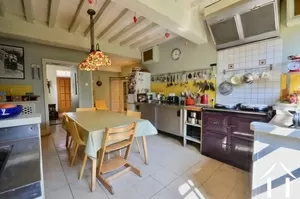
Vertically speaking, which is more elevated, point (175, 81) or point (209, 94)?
point (175, 81)

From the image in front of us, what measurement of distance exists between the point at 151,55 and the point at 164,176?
11.0ft

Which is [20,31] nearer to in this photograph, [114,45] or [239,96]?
[114,45]

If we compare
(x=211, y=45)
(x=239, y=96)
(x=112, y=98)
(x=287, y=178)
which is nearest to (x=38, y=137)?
(x=287, y=178)

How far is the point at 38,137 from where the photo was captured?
953mm

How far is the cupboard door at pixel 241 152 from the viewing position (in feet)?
6.53

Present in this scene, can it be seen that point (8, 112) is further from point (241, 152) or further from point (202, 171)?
point (241, 152)

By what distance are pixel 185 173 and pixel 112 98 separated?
6.00m

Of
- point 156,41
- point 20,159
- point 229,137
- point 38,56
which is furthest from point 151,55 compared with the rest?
point 20,159

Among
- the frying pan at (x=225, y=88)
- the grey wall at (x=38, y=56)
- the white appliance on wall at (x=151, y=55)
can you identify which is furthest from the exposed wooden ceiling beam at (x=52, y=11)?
the frying pan at (x=225, y=88)

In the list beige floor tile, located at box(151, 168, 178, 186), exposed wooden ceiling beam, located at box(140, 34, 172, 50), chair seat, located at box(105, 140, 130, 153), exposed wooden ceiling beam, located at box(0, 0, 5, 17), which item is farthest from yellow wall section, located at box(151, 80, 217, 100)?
exposed wooden ceiling beam, located at box(0, 0, 5, 17)

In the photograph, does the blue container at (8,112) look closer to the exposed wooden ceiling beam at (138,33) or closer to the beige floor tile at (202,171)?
the beige floor tile at (202,171)

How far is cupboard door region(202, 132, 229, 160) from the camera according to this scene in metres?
2.25

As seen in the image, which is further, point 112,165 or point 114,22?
point 114,22

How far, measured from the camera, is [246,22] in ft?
7.31
